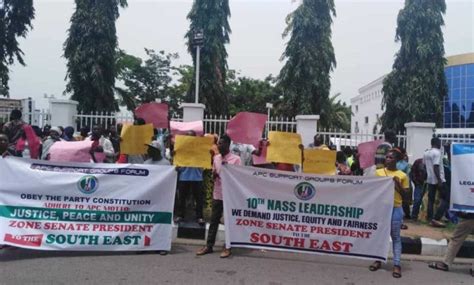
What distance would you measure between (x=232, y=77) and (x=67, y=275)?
32.9 meters

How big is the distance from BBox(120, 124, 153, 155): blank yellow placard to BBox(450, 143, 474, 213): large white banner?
4.49 metres

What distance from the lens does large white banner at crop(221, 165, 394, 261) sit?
6.12m

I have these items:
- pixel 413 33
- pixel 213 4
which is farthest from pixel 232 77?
pixel 413 33

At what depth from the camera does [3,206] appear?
19.6 ft

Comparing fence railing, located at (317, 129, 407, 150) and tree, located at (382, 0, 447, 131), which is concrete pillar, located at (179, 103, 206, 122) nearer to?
fence railing, located at (317, 129, 407, 150)

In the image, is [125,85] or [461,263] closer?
[461,263]

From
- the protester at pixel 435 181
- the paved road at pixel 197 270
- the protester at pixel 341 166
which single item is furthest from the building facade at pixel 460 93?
the paved road at pixel 197 270

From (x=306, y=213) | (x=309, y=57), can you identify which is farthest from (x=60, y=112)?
(x=309, y=57)

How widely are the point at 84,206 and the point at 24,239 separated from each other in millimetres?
836

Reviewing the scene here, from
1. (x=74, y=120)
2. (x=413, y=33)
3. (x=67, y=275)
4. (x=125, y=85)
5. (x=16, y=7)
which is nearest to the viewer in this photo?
(x=67, y=275)

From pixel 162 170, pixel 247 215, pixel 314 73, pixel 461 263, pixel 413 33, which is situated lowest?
pixel 461 263

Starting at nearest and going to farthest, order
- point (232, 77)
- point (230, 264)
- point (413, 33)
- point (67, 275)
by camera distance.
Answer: point (67, 275)
point (230, 264)
point (413, 33)
point (232, 77)

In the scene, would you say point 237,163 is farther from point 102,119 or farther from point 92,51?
point 92,51

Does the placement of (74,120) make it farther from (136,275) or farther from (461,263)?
(461,263)
